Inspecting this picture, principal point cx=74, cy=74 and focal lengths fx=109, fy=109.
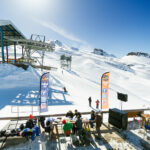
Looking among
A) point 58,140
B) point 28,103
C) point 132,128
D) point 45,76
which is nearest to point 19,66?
point 28,103

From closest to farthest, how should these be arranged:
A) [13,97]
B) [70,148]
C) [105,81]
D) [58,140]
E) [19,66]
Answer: [70,148] → [58,140] → [105,81] → [13,97] → [19,66]

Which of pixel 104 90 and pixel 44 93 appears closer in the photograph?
pixel 44 93

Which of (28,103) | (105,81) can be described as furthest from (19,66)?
(105,81)

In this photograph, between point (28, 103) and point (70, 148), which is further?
point (28, 103)

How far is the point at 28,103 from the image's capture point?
12.9 metres

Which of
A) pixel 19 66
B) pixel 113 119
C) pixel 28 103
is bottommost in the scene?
pixel 28 103

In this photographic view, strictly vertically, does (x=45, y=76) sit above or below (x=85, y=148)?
above

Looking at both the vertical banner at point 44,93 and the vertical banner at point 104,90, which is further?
the vertical banner at point 104,90

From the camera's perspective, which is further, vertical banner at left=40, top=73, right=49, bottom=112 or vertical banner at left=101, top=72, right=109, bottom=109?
vertical banner at left=101, top=72, right=109, bottom=109

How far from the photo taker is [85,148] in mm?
5016

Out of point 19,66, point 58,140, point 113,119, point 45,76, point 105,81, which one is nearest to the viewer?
point 58,140

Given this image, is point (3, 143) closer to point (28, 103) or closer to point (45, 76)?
point (45, 76)

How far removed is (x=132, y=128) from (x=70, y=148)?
14.5ft

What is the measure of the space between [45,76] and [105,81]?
19.2ft
